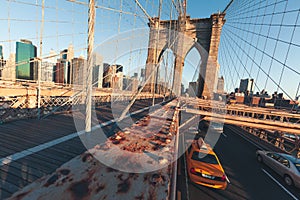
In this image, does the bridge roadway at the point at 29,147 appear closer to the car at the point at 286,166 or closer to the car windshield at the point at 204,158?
the car windshield at the point at 204,158

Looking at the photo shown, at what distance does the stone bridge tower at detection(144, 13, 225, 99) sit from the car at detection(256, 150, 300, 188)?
12345 millimetres

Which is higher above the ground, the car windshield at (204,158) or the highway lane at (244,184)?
the car windshield at (204,158)

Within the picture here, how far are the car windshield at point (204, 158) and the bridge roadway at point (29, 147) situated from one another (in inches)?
176

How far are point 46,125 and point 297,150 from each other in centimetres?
1471

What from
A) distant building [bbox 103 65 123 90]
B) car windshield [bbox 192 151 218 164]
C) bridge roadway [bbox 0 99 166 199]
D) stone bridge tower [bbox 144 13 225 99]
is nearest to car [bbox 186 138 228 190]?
car windshield [bbox 192 151 218 164]

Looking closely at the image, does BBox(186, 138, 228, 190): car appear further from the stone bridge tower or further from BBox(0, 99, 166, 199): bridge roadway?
the stone bridge tower

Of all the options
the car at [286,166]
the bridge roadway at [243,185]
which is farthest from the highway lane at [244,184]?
the car at [286,166]

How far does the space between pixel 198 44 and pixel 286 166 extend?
62.4ft

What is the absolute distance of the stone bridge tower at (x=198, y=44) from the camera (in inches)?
769

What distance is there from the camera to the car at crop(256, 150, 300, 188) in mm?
6260

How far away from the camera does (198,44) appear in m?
21.7

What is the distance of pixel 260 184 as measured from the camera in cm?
655

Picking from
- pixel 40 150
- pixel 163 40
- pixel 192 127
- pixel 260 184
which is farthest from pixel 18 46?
pixel 260 184

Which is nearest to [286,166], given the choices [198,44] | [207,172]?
[207,172]
